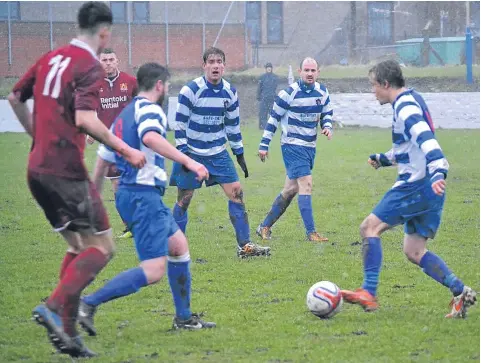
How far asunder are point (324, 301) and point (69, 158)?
2.07 m

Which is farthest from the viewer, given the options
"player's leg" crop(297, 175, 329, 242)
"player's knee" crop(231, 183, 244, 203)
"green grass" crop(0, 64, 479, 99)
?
"green grass" crop(0, 64, 479, 99)

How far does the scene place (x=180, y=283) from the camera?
6.02m

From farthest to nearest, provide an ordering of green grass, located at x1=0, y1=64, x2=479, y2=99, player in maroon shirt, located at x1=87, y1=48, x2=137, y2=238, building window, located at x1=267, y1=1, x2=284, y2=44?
building window, located at x1=267, y1=1, x2=284, y2=44, green grass, located at x1=0, y1=64, x2=479, y2=99, player in maroon shirt, located at x1=87, y1=48, x2=137, y2=238

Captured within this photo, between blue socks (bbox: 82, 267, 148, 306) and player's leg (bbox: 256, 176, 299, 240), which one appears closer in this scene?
blue socks (bbox: 82, 267, 148, 306)

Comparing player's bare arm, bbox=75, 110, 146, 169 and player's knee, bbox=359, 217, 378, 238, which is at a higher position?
player's bare arm, bbox=75, 110, 146, 169

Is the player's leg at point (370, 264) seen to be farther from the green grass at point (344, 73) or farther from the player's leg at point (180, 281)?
the green grass at point (344, 73)

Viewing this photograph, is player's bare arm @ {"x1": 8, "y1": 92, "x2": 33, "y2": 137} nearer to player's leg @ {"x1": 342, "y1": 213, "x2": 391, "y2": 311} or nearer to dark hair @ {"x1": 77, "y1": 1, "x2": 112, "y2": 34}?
dark hair @ {"x1": 77, "y1": 1, "x2": 112, "y2": 34}

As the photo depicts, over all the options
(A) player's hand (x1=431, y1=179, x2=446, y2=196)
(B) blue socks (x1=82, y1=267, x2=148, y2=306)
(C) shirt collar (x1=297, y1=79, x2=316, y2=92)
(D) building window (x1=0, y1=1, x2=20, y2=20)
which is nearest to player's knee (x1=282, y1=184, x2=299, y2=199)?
(C) shirt collar (x1=297, y1=79, x2=316, y2=92)

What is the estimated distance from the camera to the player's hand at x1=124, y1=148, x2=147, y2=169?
17.1 ft

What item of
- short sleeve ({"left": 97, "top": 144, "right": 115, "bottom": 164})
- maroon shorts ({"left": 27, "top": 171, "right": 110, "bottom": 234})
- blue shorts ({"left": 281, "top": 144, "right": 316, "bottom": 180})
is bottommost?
blue shorts ({"left": 281, "top": 144, "right": 316, "bottom": 180})

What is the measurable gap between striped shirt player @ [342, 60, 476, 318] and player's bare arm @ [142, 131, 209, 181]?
5.01 feet

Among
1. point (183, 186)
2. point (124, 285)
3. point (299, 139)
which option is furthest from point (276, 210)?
point (124, 285)

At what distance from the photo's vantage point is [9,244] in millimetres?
9711

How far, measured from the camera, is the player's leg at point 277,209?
10.1 m
